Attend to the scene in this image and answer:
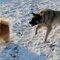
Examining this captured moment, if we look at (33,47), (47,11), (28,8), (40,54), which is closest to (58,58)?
(40,54)

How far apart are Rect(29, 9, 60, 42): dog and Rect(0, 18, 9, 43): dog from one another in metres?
0.79

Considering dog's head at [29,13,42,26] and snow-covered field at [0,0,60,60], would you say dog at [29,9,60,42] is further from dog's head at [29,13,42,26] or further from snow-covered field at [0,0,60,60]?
snow-covered field at [0,0,60,60]

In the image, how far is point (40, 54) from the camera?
5594 mm

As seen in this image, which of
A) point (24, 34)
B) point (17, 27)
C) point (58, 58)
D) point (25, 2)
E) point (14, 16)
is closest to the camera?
point (58, 58)

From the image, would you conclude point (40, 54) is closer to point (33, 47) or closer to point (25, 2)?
point (33, 47)

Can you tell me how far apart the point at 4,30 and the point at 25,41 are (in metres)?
0.95

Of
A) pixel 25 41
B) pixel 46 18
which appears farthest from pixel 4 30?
pixel 46 18

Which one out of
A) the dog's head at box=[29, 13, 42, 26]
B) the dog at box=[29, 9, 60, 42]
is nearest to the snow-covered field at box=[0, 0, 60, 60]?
the dog at box=[29, 9, 60, 42]

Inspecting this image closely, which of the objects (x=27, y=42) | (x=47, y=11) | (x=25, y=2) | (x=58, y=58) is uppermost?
(x=25, y=2)

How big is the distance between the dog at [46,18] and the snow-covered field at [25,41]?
41cm

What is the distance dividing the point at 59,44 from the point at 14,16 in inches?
107

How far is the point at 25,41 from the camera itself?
6.31 metres

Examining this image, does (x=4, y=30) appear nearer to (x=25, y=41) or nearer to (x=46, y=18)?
(x=25, y=41)

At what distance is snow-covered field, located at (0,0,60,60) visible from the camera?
5.56 meters
